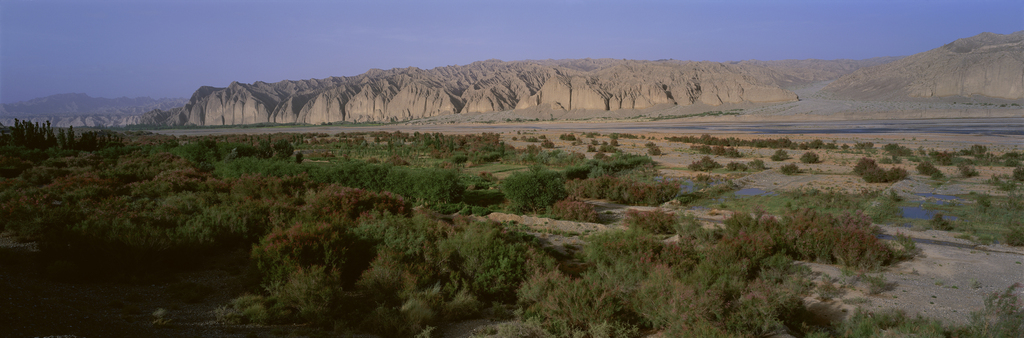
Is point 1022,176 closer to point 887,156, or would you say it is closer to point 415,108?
point 887,156

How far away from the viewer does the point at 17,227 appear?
9.56 meters

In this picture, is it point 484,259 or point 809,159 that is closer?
point 484,259

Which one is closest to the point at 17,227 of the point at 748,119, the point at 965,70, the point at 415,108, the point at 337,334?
the point at 337,334

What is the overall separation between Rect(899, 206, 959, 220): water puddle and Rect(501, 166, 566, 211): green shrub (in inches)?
441

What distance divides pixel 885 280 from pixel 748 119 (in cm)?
9556

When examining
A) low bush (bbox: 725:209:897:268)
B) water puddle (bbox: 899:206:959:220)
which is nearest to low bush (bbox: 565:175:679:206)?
low bush (bbox: 725:209:897:268)

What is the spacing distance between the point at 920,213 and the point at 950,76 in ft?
441

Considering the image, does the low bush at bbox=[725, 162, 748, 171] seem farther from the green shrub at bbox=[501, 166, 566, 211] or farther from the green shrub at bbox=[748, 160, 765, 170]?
the green shrub at bbox=[501, 166, 566, 211]

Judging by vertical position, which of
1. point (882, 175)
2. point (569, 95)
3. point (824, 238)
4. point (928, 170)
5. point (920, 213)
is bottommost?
point (920, 213)

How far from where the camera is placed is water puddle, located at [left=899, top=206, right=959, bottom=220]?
13797 mm

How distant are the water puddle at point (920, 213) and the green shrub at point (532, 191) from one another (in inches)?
441

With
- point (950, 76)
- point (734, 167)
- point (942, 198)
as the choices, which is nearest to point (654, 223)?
point (942, 198)

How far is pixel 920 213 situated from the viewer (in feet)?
47.5

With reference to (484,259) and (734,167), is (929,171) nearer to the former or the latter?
(734,167)
